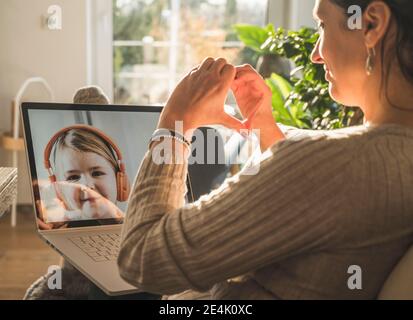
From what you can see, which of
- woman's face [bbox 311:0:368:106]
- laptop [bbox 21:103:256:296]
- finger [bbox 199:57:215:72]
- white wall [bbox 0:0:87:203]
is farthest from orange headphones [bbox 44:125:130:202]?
white wall [bbox 0:0:87:203]

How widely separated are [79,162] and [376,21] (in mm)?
597

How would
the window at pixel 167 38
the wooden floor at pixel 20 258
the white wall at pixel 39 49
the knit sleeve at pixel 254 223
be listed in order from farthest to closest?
the window at pixel 167 38 < the white wall at pixel 39 49 < the wooden floor at pixel 20 258 < the knit sleeve at pixel 254 223

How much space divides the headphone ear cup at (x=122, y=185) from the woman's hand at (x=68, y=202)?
3cm

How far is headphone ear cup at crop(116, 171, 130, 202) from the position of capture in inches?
44.1

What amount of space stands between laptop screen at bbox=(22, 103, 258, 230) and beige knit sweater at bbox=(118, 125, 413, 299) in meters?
0.40

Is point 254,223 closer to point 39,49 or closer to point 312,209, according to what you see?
point 312,209

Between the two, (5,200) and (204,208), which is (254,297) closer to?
(204,208)

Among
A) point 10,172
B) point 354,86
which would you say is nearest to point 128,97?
point 10,172

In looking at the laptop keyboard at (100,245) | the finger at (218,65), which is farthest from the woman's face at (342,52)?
the laptop keyboard at (100,245)

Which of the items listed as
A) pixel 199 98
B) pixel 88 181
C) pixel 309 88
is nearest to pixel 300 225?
pixel 199 98

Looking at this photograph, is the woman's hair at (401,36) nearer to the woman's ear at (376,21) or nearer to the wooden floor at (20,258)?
the woman's ear at (376,21)

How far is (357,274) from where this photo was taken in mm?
689

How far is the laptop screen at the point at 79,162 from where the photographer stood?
42.6 inches

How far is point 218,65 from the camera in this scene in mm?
823
